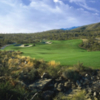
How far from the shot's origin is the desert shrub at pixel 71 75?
8.33 metres

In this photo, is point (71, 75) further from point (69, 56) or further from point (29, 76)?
point (69, 56)

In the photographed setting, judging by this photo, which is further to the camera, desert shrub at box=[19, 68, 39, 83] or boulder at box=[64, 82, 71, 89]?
desert shrub at box=[19, 68, 39, 83]

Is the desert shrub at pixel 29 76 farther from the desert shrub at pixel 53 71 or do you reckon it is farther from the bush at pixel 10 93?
the bush at pixel 10 93

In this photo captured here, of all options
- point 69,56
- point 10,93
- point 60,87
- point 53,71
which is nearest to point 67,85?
point 60,87

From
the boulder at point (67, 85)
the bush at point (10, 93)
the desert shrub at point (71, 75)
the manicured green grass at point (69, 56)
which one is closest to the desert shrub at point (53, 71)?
the desert shrub at point (71, 75)

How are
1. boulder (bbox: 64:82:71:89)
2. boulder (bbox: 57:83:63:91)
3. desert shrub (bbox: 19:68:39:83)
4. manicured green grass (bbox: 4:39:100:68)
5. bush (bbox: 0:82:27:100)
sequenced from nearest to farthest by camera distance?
bush (bbox: 0:82:27:100), boulder (bbox: 57:83:63:91), boulder (bbox: 64:82:71:89), desert shrub (bbox: 19:68:39:83), manicured green grass (bbox: 4:39:100:68)

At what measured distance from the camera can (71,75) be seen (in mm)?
8414

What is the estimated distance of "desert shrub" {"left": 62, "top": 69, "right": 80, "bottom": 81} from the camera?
8328 millimetres

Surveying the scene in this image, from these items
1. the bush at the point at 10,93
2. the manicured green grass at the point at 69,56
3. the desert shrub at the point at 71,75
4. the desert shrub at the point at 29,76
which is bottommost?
the bush at the point at 10,93

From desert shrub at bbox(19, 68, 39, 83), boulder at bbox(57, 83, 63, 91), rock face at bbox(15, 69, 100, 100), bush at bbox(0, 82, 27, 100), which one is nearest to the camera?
bush at bbox(0, 82, 27, 100)

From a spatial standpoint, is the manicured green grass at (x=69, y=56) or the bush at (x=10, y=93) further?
the manicured green grass at (x=69, y=56)

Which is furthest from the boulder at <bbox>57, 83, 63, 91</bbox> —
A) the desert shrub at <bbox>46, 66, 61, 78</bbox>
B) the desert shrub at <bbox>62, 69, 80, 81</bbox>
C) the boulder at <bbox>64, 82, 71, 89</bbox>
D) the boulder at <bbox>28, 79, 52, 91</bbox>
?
the desert shrub at <bbox>46, 66, 61, 78</bbox>

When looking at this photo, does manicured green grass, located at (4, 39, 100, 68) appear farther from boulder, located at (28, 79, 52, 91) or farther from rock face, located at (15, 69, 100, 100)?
boulder, located at (28, 79, 52, 91)

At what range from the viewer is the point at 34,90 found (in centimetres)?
776
